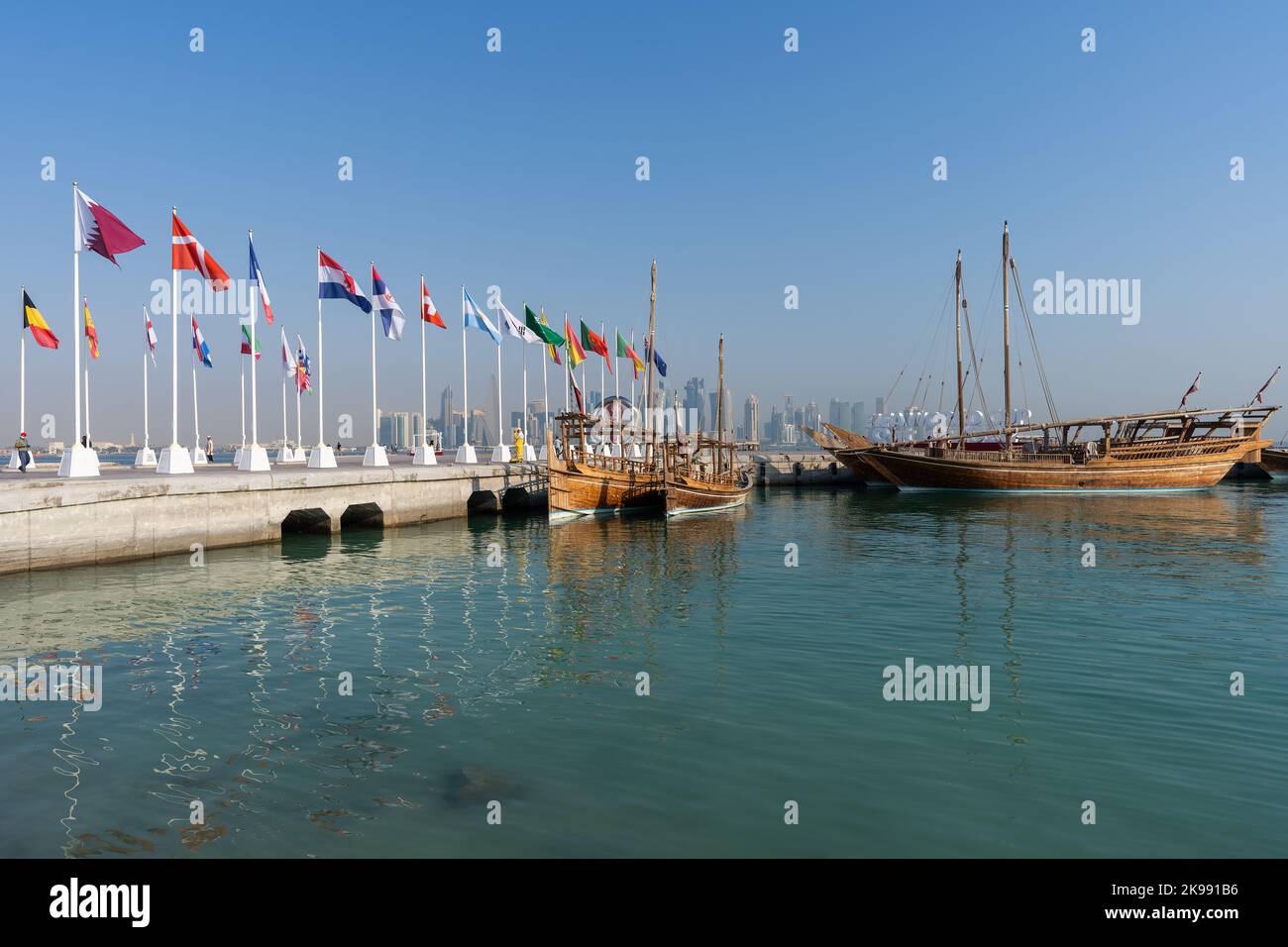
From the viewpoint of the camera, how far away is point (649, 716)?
1050 centimetres

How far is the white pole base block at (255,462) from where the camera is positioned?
32.5 m

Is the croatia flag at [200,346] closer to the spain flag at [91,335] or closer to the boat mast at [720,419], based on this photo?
the spain flag at [91,335]

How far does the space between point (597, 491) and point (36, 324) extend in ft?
79.8

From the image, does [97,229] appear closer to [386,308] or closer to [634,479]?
[386,308]

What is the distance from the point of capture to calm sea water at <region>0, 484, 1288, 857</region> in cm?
733

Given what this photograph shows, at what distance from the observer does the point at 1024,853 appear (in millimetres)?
6832

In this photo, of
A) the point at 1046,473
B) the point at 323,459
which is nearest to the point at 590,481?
the point at 323,459

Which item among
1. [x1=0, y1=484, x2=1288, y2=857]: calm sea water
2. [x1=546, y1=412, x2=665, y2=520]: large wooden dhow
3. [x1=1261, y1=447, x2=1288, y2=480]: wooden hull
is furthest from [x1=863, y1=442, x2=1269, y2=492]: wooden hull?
[x1=0, y1=484, x2=1288, y2=857]: calm sea water

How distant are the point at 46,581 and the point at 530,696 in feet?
57.2

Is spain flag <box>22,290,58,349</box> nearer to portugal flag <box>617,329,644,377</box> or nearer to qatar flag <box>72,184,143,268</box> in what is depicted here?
qatar flag <box>72,184,143,268</box>

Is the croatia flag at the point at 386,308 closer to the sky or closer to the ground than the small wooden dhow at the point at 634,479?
closer to the sky

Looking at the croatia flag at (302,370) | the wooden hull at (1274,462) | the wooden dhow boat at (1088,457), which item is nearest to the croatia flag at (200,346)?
the croatia flag at (302,370)

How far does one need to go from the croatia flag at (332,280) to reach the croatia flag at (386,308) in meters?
1.88
